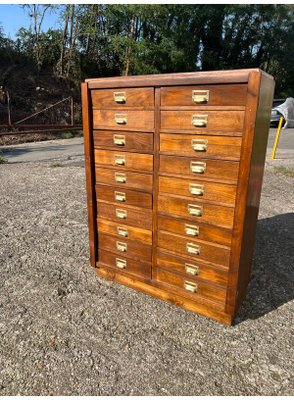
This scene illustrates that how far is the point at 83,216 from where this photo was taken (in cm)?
443

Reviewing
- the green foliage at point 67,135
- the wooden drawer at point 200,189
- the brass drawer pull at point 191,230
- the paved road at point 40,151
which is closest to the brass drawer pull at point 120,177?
the wooden drawer at point 200,189

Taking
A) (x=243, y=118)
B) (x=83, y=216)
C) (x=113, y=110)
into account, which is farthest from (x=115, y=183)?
(x=83, y=216)

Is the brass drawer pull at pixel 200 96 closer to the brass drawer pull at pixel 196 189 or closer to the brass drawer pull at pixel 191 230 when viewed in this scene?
the brass drawer pull at pixel 196 189

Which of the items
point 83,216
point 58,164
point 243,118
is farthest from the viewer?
point 58,164

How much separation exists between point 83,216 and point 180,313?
8.21 feet

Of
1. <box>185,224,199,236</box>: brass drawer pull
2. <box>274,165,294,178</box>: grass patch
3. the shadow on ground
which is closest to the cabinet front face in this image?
<box>185,224,199,236</box>: brass drawer pull

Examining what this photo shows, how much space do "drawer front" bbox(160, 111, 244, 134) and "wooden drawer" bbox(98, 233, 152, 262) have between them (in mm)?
1093

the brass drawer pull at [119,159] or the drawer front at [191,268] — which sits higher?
the brass drawer pull at [119,159]

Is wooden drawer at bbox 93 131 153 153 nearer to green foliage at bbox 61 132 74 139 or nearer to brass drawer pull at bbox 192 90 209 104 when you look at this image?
brass drawer pull at bbox 192 90 209 104

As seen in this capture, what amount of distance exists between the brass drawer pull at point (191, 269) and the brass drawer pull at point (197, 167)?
80 centimetres

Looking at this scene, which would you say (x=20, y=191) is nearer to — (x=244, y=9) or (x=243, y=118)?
(x=243, y=118)

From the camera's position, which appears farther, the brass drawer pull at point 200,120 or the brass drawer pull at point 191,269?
the brass drawer pull at point 191,269

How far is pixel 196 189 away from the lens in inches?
85.0

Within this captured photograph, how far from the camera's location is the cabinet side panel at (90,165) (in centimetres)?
246
